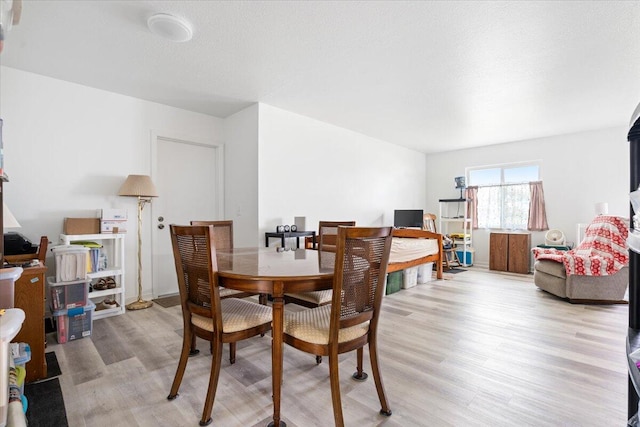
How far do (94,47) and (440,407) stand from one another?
3.67 metres

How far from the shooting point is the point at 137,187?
10.9ft

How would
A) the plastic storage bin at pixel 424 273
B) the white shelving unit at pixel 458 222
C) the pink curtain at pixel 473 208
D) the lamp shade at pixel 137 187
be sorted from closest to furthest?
the lamp shade at pixel 137 187 < the plastic storage bin at pixel 424 273 < the white shelving unit at pixel 458 222 < the pink curtain at pixel 473 208

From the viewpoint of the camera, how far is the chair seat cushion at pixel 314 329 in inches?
59.5

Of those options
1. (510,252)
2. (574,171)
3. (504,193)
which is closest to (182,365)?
(510,252)

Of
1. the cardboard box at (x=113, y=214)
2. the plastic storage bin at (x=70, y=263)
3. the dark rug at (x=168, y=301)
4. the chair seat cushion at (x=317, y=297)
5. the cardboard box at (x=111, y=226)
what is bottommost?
the dark rug at (x=168, y=301)

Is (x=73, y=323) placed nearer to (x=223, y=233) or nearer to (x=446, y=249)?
(x=223, y=233)

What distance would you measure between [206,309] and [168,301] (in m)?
2.52

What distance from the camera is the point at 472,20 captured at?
2.19 m

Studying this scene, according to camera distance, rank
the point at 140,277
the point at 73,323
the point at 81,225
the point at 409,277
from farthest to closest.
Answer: the point at 409,277, the point at 140,277, the point at 81,225, the point at 73,323

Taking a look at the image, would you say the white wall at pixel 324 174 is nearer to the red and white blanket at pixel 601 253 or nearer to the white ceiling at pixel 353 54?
the white ceiling at pixel 353 54

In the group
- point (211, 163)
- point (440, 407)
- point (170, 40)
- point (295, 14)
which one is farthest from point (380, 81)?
point (440, 407)

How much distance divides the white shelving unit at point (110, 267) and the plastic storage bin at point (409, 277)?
11.5 feet

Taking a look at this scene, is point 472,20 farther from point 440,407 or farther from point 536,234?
point 536,234

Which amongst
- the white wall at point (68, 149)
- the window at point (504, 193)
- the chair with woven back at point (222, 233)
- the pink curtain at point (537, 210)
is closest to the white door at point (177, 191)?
the white wall at point (68, 149)
